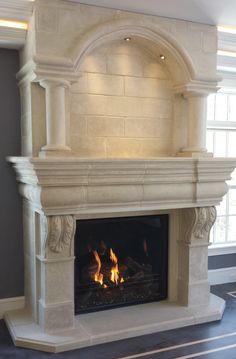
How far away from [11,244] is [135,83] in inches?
70.4

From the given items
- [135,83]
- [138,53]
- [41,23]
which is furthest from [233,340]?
[41,23]

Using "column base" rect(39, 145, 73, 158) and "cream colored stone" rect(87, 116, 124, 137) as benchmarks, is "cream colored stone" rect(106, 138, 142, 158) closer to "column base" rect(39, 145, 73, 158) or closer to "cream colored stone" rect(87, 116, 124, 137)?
"cream colored stone" rect(87, 116, 124, 137)

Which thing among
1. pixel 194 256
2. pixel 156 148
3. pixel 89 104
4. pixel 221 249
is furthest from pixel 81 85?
pixel 221 249

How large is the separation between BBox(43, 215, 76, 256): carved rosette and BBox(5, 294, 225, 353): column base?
0.64 m

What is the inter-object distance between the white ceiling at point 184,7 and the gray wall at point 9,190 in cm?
88

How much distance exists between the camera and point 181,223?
3.52 m

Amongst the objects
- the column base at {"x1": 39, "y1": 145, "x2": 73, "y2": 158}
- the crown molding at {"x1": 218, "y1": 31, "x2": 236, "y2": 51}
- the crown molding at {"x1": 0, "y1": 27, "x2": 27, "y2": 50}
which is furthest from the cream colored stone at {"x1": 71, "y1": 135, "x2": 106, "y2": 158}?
the crown molding at {"x1": 218, "y1": 31, "x2": 236, "y2": 51}

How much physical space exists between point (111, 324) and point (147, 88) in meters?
2.03

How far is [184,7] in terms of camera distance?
3014mm

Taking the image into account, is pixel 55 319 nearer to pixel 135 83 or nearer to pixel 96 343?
pixel 96 343

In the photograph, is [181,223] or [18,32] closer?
[18,32]

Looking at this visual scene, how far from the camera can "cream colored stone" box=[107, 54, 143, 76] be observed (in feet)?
10.7

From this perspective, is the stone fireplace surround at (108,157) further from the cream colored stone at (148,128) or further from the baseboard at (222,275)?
the baseboard at (222,275)

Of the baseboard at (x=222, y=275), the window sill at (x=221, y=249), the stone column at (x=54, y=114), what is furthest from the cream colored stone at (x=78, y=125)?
the baseboard at (x=222, y=275)
